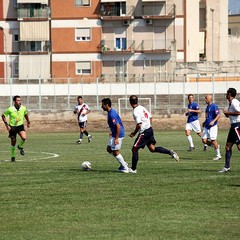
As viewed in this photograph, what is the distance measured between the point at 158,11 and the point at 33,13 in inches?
436

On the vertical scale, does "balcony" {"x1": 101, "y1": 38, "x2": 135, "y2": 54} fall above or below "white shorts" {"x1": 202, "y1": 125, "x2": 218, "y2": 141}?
above

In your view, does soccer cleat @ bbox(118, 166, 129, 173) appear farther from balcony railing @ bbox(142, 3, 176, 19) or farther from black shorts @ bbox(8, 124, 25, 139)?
balcony railing @ bbox(142, 3, 176, 19)

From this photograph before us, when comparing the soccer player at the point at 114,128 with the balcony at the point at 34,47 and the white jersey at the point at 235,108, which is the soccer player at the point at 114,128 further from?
the balcony at the point at 34,47

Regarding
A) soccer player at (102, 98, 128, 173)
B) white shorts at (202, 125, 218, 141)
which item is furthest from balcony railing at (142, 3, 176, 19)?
soccer player at (102, 98, 128, 173)

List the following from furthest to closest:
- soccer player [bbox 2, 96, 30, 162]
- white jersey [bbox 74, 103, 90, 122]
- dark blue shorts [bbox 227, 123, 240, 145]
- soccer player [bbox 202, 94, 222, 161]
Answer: white jersey [bbox 74, 103, 90, 122] < soccer player [bbox 202, 94, 222, 161] < soccer player [bbox 2, 96, 30, 162] < dark blue shorts [bbox 227, 123, 240, 145]

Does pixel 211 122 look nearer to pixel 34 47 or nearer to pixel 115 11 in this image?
pixel 115 11

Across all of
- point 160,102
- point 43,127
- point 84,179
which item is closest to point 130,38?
point 160,102

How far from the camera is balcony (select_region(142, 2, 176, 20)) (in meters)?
87.4

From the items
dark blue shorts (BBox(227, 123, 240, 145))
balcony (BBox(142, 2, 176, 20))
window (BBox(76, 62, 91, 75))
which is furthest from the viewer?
window (BBox(76, 62, 91, 75))

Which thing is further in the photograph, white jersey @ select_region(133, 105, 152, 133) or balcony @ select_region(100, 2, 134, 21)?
balcony @ select_region(100, 2, 134, 21)

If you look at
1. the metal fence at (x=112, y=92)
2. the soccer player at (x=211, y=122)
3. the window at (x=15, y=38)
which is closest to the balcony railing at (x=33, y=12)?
the window at (x=15, y=38)

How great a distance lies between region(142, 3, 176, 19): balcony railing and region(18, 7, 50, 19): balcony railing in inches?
339

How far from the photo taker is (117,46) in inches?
3487

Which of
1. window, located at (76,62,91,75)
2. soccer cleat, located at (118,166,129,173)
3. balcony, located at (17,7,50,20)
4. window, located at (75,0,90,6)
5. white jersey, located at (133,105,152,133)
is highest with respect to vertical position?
window, located at (75,0,90,6)
